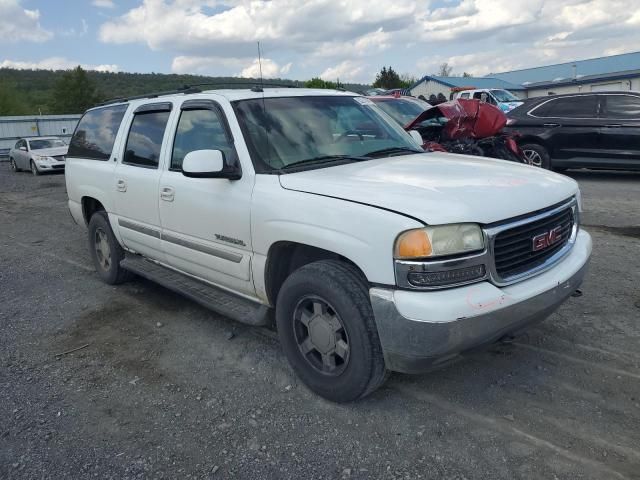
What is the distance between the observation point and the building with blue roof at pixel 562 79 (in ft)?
127

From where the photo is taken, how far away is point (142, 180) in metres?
4.62

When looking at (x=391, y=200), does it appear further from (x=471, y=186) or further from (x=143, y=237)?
(x=143, y=237)

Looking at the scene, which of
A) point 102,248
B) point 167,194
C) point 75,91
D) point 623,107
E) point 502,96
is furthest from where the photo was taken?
point 75,91

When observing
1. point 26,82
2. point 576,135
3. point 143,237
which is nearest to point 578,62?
point 576,135

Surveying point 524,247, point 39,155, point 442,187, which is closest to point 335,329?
point 442,187

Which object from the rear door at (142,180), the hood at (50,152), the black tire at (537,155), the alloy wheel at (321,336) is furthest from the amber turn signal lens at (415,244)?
the hood at (50,152)

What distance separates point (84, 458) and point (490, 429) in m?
2.15

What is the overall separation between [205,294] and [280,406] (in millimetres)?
1228

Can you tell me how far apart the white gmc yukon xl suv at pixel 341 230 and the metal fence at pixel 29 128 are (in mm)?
29955

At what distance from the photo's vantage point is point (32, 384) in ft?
12.1

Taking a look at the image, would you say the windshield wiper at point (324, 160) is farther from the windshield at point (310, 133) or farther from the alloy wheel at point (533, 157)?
the alloy wheel at point (533, 157)

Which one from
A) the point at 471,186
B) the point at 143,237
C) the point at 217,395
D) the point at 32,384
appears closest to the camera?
the point at 471,186

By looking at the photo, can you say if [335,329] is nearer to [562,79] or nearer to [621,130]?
[621,130]

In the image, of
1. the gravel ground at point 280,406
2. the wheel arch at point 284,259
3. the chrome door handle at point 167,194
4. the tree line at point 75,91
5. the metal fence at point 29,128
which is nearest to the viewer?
the gravel ground at point 280,406
